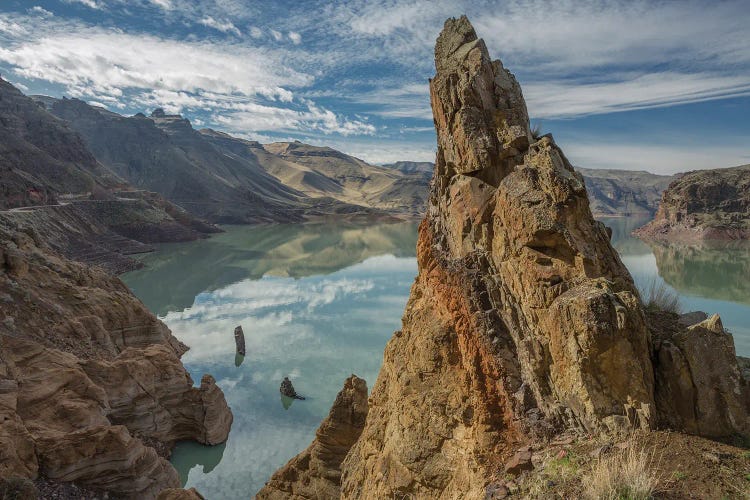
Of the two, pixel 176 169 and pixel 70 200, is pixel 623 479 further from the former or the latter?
pixel 176 169

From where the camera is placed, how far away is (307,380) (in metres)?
25.7

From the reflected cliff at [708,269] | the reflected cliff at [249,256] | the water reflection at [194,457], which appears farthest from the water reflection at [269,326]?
the reflected cliff at [708,269]

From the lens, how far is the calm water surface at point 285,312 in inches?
755

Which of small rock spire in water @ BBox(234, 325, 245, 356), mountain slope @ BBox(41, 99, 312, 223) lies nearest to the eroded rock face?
small rock spire in water @ BBox(234, 325, 245, 356)

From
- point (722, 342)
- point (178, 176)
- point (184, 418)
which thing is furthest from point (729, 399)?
point (178, 176)

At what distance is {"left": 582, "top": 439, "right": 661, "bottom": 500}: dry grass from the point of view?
14.0ft

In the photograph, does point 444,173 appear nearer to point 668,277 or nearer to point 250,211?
point 668,277

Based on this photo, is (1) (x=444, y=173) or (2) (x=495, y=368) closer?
(2) (x=495, y=368)

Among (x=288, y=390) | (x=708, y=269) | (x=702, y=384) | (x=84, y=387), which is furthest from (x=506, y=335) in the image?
(x=708, y=269)

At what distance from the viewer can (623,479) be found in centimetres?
440

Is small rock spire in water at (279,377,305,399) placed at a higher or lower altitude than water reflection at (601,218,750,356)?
lower

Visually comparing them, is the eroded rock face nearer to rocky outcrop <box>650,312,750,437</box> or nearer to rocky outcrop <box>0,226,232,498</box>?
rocky outcrop <box>650,312,750,437</box>

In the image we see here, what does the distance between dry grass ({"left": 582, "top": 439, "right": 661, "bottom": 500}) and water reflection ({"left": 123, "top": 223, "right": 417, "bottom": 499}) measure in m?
14.5

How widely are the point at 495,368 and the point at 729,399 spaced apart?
268 cm
